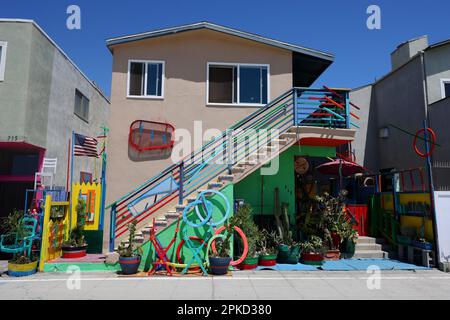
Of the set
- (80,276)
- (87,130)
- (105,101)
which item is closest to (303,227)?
(80,276)

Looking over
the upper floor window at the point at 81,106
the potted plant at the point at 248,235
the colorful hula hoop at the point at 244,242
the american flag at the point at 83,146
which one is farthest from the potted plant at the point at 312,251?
the upper floor window at the point at 81,106

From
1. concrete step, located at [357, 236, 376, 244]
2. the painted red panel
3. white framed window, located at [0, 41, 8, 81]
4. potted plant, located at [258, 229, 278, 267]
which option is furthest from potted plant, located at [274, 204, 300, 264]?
white framed window, located at [0, 41, 8, 81]

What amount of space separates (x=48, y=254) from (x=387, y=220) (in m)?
10.2

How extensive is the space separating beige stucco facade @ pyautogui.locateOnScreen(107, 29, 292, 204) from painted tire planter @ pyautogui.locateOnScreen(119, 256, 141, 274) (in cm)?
321

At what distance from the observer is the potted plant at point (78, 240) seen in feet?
29.7

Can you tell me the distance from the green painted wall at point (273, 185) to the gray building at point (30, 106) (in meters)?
7.16

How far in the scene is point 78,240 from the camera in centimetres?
955

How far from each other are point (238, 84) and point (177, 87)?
83.3 inches

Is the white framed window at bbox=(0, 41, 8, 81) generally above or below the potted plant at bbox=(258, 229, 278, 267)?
above

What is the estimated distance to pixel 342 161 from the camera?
10812mm

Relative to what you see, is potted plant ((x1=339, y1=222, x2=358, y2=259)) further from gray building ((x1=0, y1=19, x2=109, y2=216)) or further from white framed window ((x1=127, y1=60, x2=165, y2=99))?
gray building ((x1=0, y1=19, x2=109, y2=216))

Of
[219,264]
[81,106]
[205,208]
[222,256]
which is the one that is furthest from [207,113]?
[81,106]

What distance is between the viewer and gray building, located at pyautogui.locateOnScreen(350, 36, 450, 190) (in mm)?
12297

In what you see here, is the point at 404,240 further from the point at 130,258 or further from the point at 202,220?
the point at 130,258
